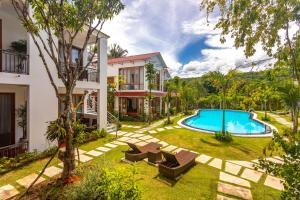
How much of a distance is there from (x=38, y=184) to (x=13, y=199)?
2.79ft

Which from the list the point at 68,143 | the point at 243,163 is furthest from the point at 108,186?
the point at 243,163

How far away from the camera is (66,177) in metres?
6.05

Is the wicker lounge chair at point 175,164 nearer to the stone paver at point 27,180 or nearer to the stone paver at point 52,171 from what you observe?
the stone paver at point 52,171

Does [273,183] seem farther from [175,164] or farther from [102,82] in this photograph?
[102,82]

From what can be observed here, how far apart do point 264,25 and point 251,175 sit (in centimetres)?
Result: 589

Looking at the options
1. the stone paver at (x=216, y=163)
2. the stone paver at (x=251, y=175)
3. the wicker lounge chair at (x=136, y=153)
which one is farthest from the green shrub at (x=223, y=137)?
the wicker lounge chair at (x=136, y=153)

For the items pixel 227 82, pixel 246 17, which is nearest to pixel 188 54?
pixel 227 82

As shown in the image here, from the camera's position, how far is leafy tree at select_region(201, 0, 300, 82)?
4496 millimetres

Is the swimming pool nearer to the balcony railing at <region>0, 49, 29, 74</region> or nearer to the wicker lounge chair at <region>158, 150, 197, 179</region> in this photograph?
the wicker lounge chair at <region>158, 150, 197, 179</region>

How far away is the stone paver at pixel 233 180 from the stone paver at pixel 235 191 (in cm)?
35

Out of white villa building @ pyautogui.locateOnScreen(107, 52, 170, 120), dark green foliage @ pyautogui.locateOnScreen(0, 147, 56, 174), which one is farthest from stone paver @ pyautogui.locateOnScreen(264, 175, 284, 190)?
white villa building @ pyautogui.locateOnScreen(107, 52, 170, 120)

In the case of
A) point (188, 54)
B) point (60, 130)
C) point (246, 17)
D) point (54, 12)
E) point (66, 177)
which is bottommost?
point (66, 177)

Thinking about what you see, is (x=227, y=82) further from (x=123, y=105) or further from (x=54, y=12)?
(x=123, y=105)

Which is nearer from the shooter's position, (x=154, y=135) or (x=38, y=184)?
(x=38, y=184)
